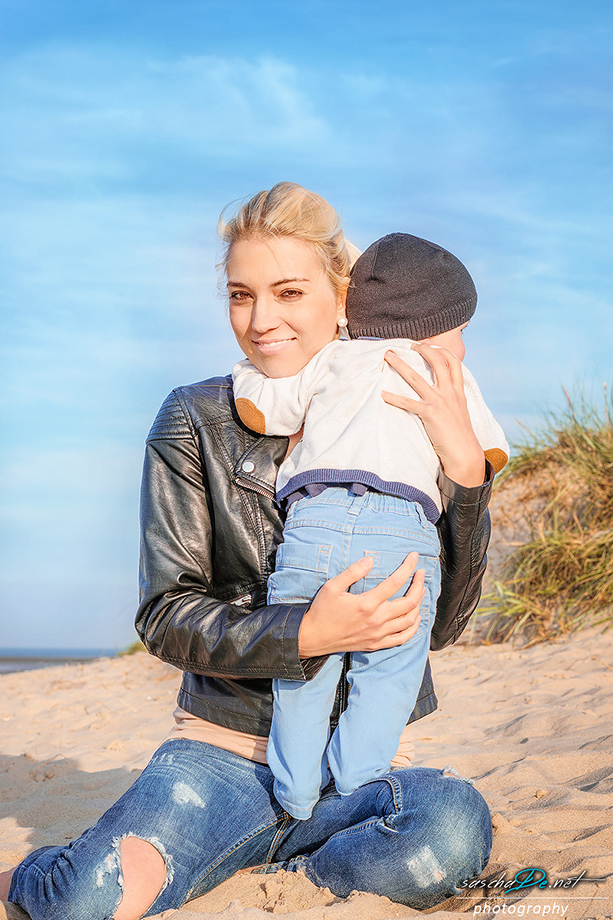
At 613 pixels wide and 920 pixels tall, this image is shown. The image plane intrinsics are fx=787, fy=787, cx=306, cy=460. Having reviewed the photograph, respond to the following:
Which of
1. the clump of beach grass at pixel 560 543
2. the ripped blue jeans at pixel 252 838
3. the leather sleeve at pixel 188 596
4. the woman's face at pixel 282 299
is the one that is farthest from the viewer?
the clump of beach grass at pixel 560 543

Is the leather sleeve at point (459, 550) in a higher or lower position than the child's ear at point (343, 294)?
lower

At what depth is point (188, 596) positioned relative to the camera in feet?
7.36

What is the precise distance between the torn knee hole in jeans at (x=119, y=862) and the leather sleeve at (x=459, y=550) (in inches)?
39.8

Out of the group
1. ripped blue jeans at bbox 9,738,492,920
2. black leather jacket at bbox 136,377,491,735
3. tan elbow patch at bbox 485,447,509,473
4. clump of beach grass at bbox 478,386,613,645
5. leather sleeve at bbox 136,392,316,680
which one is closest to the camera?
ripped blue jeans at bbox 9,738,492,920

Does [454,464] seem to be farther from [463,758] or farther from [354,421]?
[463,758]

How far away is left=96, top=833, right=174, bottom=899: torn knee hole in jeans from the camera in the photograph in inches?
77.0

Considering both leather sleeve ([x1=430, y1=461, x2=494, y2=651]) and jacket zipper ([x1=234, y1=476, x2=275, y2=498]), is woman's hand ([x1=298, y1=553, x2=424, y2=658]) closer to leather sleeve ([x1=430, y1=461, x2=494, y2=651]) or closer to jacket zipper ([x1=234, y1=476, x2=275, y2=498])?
leather sleeve ([x1=430, y1=461, x2=494, y2=651])

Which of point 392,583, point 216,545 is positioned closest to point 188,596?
point 216,545

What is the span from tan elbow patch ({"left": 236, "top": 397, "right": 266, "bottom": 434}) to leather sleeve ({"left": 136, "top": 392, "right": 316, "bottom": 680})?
18 cm

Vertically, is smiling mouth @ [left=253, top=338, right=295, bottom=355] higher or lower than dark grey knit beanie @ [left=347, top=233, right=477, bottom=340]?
lower

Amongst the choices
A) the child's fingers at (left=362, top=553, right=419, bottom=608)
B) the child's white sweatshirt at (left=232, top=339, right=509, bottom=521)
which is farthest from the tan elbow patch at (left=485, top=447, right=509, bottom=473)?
the child's fingers at (left=362, top=553, right=419, bottom=608)

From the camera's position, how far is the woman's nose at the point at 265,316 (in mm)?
2289

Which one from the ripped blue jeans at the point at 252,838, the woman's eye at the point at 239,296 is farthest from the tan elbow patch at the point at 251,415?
the ripped blue jeans at the point at 252,838

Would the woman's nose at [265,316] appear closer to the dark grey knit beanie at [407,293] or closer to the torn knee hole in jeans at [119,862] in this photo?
the dark grey knit beanie at [407,293]
